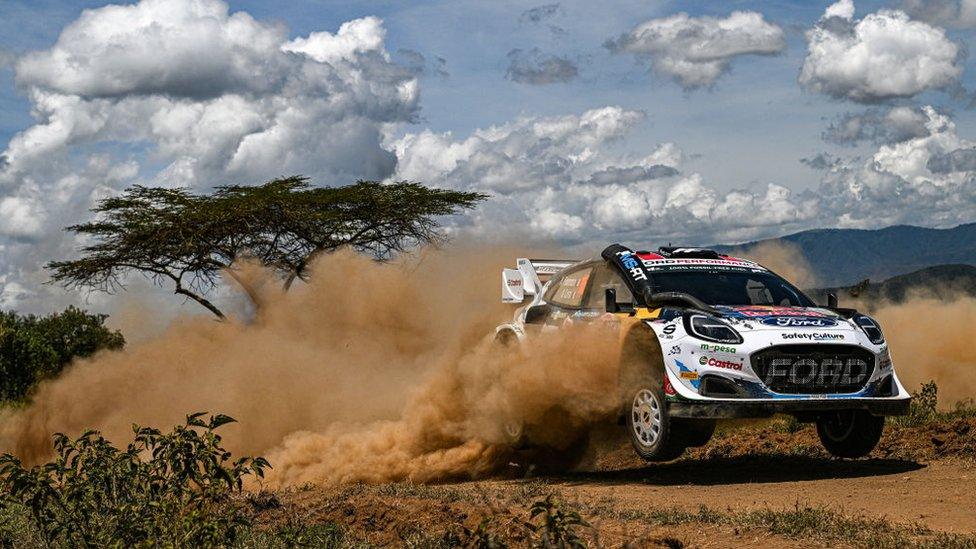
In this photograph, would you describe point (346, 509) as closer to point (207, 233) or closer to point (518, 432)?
point (518, 432)

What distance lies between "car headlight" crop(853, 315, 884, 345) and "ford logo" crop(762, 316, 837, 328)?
293 mm

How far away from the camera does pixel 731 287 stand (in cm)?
1100

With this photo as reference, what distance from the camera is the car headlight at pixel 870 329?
10.1 metres

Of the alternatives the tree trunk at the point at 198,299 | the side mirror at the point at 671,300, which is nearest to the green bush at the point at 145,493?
the side mirror at the point at 671,300

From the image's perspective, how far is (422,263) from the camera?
60.3ft

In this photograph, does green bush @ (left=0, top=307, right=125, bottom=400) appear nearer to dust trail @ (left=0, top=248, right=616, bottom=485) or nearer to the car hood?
dust trail @ (left=0, top=248, right=616, bottom=485)

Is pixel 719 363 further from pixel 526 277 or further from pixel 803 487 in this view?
pixel 526 277

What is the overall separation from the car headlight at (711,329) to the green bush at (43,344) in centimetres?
3428

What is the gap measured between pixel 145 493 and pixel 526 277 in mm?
6513

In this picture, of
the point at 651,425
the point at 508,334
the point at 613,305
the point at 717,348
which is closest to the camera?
the point at 717,348

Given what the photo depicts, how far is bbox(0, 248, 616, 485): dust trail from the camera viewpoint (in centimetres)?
1182

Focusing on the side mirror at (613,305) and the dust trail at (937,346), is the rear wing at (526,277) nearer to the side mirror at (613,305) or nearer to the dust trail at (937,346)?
the side mirror at (613,305)

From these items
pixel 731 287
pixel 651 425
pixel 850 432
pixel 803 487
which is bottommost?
pixel 803 487

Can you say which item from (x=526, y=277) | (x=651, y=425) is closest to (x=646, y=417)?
(x=651, y=425)
